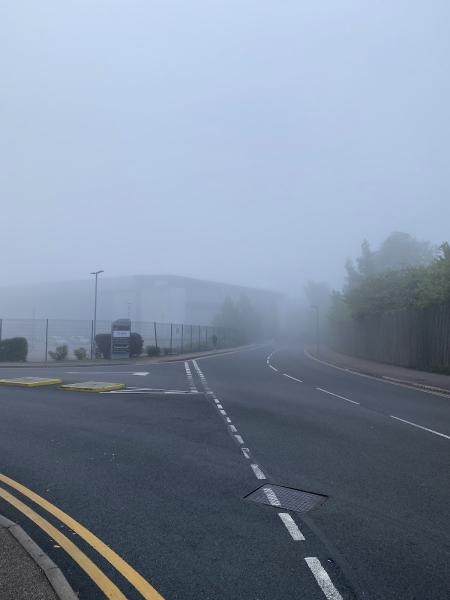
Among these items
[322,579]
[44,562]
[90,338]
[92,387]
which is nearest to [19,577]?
[44,562]

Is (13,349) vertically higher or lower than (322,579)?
higher

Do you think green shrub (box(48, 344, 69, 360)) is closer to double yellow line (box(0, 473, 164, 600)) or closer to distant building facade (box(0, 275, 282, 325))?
double yellow line (box(0, 473, 164, 600))

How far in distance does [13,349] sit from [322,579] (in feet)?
93.3

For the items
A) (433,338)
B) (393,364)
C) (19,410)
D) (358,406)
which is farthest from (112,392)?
(393,364)

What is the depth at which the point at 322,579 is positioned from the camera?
4.28 metres

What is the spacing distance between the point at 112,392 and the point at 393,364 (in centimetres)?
2060

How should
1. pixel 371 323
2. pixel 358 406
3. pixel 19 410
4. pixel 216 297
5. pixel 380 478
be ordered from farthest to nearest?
pixel 216 297
pixel 371 323
pixel 358 406
pixel 19 410
pixel 380 478

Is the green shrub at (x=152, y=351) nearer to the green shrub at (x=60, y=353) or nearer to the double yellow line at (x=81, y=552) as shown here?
the green shrub at (x=60, y=353)

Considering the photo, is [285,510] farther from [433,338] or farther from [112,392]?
[433,338]

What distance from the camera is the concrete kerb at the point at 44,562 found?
3.89m

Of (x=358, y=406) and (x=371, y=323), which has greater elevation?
(x=371, y=323)

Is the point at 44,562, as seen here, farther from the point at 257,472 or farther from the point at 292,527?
the point at 257,472

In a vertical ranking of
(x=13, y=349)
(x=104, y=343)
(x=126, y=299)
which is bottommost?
(x=13, y=349)

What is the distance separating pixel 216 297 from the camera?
112 m
